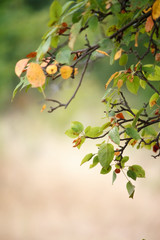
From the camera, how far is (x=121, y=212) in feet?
12.1

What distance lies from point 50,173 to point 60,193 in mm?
476

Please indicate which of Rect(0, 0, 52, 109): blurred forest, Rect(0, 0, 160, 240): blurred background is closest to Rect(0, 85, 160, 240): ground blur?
Rect(0, 0, 160, 240): blurred background

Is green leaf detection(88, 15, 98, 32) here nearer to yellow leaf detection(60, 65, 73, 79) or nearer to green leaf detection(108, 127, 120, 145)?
yellow leaf detection(60, 65, 73, 79)

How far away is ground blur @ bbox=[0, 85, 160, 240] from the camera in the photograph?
351 centimetres

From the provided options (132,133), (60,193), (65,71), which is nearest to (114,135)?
(132,133)

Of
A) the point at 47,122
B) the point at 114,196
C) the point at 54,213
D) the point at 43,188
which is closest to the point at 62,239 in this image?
the point at 54,213

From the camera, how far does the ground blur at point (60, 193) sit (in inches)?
138

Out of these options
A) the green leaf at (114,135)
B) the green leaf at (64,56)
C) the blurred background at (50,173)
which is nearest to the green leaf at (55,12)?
the green leaf at (64,56)

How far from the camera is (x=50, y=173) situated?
187 inches

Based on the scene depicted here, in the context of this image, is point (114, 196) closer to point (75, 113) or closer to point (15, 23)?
point (75, 113)

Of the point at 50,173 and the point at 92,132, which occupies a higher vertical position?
the point at 92,132

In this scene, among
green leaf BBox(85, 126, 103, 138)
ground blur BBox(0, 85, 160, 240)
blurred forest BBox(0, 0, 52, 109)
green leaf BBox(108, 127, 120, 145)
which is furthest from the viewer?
blurred forest BBox(0, 0, 52, 109)

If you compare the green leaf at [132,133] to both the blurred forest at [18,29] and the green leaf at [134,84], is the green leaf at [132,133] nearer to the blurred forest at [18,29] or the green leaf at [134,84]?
the green leaf at [134,84]

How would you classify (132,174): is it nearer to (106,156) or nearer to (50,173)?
(106,156)
